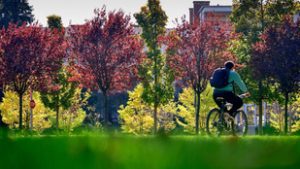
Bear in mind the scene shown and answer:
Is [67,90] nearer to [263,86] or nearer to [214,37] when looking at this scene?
[214,37]

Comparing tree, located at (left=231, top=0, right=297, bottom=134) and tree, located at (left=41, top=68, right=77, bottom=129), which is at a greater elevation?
tree, located at (left=231, top=0, right=297, bottom=134)

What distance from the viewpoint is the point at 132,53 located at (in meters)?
45.3

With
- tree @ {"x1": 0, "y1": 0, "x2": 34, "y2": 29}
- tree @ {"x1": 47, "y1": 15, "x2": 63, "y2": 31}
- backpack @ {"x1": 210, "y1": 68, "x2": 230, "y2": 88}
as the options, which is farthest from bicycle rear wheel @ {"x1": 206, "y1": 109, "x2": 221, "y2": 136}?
tree @ {"x1": 0, "y1": 0, "x2": 34, "y2": 29}

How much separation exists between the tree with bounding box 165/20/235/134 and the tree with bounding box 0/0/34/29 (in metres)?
25.9

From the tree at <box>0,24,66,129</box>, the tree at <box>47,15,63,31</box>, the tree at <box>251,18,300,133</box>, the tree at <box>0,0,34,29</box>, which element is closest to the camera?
the tree at <box>251,18,300,133</box>

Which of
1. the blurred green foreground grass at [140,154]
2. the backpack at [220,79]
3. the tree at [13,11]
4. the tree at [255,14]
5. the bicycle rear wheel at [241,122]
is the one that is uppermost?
the tree at [13,11]

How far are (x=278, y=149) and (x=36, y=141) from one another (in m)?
1.28

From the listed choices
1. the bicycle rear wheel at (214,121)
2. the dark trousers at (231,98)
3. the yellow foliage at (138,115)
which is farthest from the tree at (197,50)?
the dark trousers at (231,98)

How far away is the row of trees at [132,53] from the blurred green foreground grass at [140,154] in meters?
37.2

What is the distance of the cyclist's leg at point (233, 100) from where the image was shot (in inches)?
511

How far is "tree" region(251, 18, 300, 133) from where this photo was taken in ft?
123

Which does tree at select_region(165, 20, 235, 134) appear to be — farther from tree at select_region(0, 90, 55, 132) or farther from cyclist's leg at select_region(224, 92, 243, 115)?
cyclist's leg at select_region(224, 92, 243, 115)

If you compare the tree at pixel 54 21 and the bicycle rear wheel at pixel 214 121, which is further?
the tree at pixel 54 21

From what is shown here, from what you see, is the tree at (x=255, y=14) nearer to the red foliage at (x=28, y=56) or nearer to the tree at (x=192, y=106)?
the tree at (x=192, y=106)
